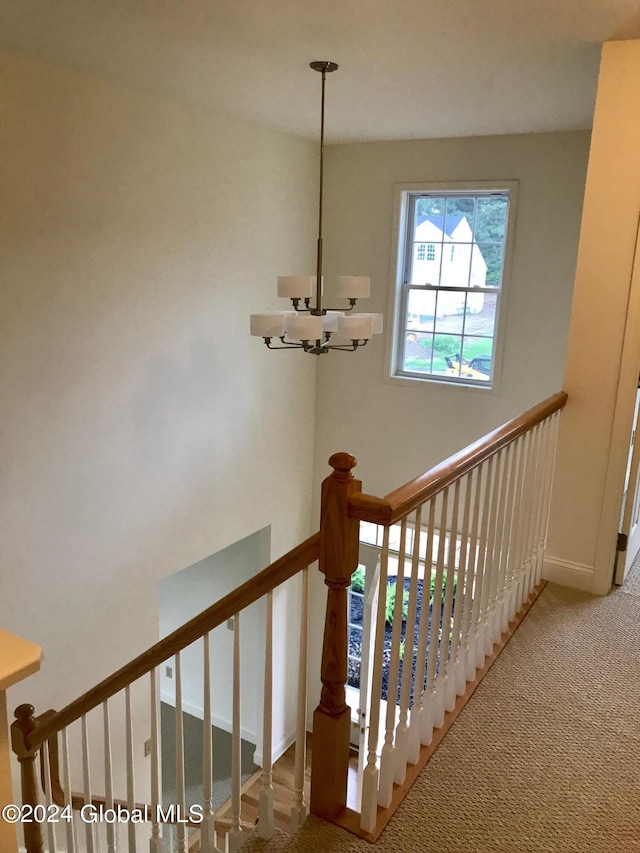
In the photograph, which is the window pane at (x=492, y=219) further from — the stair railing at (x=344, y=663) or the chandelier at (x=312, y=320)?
the stair railing at (x=344, y=663)

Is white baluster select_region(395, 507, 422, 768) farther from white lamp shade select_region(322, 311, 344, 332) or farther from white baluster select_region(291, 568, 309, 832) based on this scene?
white lamp shade select_region(322, 311, 344, 332)

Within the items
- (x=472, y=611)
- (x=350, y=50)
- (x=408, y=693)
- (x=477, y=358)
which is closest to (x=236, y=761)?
(x=408, y=693)

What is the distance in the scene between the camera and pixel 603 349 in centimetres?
293

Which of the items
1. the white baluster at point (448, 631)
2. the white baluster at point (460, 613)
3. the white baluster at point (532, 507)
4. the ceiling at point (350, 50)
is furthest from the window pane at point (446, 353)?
the white baluster at point (448, 631)

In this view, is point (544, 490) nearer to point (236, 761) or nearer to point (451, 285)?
point (236, 761)

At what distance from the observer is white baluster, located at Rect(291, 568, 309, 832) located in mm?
1746

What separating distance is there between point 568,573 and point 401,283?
3.07 meters

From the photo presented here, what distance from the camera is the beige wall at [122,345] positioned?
3.60 metres

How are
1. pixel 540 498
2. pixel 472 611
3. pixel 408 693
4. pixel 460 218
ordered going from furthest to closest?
pixel 460 218, pixel 540 498, pixel 472 611, pixel 408 693

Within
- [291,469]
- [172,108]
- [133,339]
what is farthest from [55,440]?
[291,469]

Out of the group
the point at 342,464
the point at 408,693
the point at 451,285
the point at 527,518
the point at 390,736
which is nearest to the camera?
the point at 342,464

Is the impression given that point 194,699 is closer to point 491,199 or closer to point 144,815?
point 144,815

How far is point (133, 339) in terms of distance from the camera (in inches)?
167

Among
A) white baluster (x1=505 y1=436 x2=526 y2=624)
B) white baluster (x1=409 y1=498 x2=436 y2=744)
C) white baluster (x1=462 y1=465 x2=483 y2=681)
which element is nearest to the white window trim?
white baluster (x1=505 y1=436 x2=526 y2=624)
